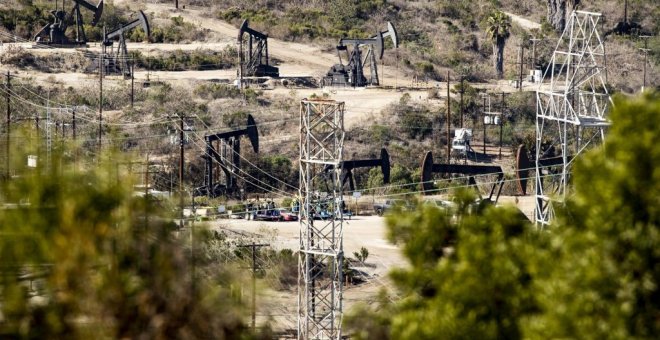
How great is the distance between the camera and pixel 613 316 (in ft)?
33.3

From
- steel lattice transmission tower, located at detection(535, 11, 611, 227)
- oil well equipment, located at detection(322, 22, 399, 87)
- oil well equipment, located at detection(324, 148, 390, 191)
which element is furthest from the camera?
oil well equipment, located at detection(322, 22, 399, 87)

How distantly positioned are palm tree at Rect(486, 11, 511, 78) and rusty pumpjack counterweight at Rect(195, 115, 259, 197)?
65.7ft

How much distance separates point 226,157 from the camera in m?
59.3

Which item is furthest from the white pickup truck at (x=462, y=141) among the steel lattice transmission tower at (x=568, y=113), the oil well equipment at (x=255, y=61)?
the oil well equipment at (x=255, y=61)

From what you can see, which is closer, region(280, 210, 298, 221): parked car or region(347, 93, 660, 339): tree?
region(347, 93, 660, 339): tree

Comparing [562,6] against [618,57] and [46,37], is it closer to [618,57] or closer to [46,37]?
[618,57]

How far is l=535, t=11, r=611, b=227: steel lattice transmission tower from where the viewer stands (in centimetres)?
3594

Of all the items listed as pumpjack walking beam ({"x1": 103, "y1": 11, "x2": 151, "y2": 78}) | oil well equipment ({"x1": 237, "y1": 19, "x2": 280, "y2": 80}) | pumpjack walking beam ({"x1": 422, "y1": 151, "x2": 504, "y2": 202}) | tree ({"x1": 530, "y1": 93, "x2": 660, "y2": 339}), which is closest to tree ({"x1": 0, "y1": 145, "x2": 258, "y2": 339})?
tree ({"x1": 530, "y1": 93, "x2": 660, "y2": 339})

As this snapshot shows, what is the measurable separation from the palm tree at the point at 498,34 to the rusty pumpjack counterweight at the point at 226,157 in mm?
20012

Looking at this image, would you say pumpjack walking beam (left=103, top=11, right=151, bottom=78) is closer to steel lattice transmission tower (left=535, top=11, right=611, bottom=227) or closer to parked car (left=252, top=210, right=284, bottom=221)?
steel lattice transmission tower (left=535, top=11, right=611, bottom=227)

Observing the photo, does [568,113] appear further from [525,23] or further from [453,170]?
[525,23]

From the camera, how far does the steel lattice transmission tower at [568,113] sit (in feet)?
118

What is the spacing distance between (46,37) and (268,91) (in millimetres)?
12933

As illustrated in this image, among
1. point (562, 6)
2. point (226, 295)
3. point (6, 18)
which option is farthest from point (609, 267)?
point (562, 6)
